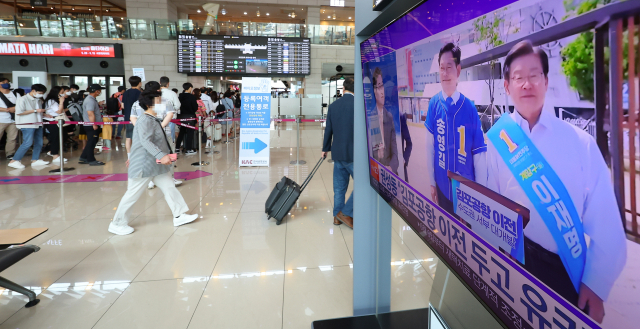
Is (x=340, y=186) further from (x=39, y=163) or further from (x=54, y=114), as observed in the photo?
(x=54, y=114)

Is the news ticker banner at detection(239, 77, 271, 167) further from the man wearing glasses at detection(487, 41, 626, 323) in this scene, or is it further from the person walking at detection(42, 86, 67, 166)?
the man wearing glasses at detection(487, 41, 626, 323)

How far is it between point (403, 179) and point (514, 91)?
0.93 m

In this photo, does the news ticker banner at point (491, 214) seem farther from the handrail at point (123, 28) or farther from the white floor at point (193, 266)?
the handrail at point (123, 28)

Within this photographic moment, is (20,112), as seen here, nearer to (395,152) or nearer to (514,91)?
(395,152)

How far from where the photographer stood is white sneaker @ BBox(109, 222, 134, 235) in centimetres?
423

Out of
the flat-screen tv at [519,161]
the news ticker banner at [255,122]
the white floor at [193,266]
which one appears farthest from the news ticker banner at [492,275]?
the news ticker banner at [255,122]

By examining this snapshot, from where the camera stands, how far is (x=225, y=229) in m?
4.40

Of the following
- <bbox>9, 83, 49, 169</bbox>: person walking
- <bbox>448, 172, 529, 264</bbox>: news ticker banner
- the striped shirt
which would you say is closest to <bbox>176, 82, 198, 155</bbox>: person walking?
<bbox>9, 83, 49, 169</bbox>: person walking

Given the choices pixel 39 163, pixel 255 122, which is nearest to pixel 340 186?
pixel 255 122

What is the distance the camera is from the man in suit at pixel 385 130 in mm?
1840

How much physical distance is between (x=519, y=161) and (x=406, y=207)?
94 cm

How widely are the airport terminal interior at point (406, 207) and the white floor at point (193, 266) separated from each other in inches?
0.8

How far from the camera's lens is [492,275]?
1103 millimetres

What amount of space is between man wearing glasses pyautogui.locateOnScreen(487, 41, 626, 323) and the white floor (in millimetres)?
1297
